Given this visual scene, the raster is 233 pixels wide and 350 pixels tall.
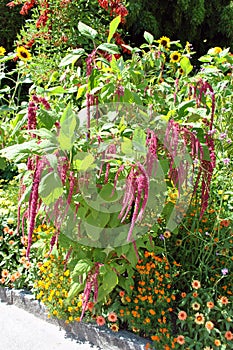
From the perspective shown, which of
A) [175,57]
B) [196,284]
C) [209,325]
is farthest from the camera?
[175,57]

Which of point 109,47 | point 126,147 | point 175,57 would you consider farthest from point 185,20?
point 126,147

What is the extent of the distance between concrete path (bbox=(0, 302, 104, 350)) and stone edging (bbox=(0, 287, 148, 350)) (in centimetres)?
3

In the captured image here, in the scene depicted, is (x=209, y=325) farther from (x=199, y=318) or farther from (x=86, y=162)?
(x=86, y=162)

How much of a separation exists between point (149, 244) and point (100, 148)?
0.69 m

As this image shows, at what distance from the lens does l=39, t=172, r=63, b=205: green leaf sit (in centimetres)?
195

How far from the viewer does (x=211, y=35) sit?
8023 millimetres

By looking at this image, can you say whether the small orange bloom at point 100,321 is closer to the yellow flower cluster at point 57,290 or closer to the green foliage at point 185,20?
the yellow flower cluster at point 57,290

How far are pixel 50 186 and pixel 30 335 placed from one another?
1069 mm

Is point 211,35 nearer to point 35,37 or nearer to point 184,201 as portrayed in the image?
point 35,37

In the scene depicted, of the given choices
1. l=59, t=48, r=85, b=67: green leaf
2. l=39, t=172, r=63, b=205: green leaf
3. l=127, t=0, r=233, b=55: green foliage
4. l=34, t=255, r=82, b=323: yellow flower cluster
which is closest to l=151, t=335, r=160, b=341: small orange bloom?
l=34, t=255, r=82, b=323: yellow flower cluster

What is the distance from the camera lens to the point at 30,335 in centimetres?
263

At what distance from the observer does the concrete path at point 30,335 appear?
2.54 m

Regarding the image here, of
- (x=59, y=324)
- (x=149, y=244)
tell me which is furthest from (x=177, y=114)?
(x=59, y=324)

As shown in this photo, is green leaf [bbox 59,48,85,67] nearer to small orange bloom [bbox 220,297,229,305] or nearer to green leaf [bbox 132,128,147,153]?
green leaf [bbox 132,128,147,153]
